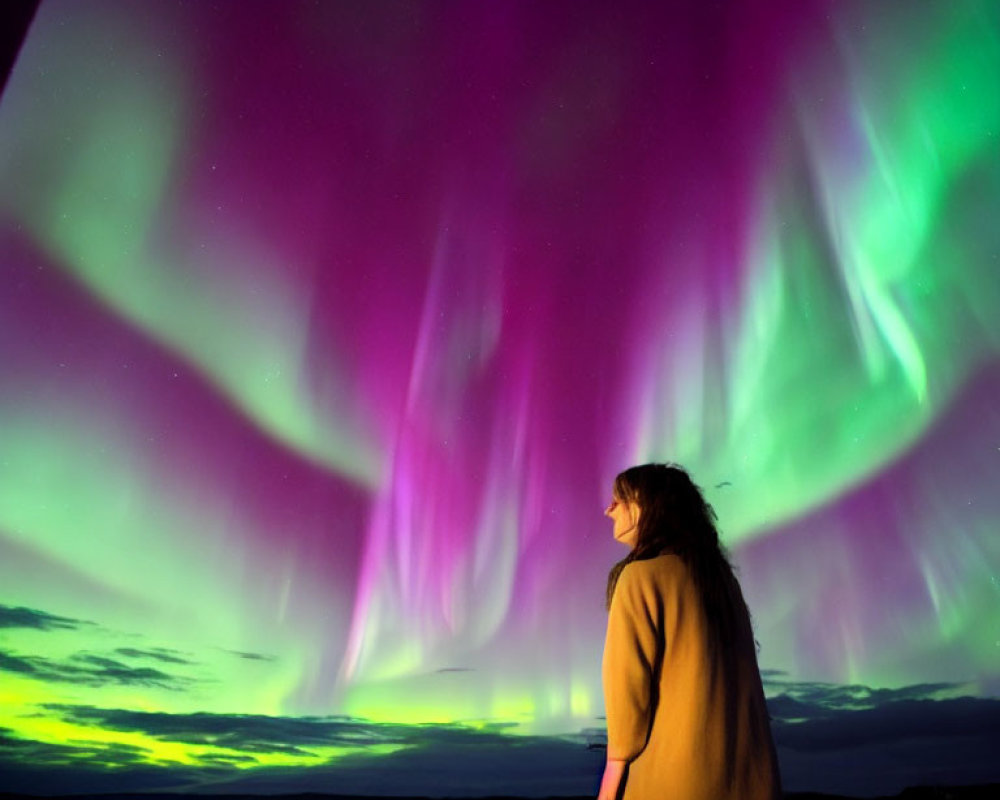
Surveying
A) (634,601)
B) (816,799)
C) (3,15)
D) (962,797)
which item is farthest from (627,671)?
(816,799)

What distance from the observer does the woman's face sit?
2.26 meters

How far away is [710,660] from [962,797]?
18.4 m

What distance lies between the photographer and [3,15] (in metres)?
2.95

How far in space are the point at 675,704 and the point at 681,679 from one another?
59 mm

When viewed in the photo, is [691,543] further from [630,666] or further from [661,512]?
[630,666]

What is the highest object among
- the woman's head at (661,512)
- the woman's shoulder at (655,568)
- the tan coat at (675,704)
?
the woman's head at (661,512)

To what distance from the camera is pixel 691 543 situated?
2.17 meters

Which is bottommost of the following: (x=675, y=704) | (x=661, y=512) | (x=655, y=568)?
(x=675, y=704)

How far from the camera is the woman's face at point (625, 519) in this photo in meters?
2.26

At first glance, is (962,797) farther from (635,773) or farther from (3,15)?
(3,15)

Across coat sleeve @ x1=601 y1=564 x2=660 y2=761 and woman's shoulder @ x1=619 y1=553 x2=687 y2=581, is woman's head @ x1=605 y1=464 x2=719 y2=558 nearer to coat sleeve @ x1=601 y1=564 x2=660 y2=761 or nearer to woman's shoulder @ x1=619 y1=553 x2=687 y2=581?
woman's shoulder @ x1=619 y1=553 x2=687 y2=581

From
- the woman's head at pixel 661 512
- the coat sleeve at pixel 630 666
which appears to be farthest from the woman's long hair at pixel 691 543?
the coat sleeve at pixel 630 666

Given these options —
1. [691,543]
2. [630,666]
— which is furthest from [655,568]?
[630,666]

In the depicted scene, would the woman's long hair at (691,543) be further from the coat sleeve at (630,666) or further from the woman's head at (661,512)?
the coat sleeve at (630,666)
